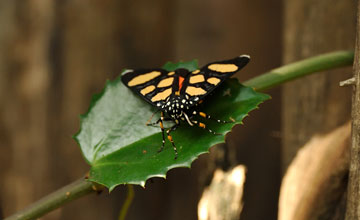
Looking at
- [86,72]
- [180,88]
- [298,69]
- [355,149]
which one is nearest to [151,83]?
[180,88]

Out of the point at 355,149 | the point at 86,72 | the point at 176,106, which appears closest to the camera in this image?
the point at 355,149

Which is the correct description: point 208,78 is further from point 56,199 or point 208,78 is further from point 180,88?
point 56,199

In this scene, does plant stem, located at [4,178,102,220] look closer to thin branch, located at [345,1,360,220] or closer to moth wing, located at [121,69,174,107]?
moth wing, located at [121,69,174,107]

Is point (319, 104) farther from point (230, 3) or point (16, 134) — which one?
point (16, 134)

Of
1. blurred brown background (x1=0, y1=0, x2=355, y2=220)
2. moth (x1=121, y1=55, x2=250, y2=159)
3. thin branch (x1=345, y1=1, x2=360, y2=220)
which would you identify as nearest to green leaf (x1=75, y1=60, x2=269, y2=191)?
moth (x1=121, y1=55, x2=250, y2=159)

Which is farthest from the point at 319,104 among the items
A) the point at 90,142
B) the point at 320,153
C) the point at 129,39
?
the point at 129,39

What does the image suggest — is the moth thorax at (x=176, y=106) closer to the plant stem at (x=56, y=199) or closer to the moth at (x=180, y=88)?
the moth at (x=180, y=88)

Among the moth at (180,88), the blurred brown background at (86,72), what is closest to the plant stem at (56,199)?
the moth at (180,88)
